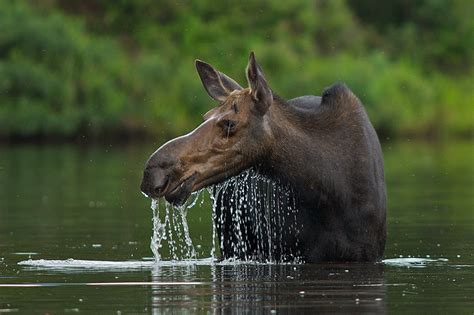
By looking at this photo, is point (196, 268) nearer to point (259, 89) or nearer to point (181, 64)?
point (259, 89)

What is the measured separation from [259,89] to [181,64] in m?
48.1

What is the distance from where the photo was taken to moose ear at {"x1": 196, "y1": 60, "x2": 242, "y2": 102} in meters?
12.9

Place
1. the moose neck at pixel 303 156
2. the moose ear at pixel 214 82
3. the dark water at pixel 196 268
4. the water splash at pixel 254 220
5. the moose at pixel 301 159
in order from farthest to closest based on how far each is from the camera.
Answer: the water splash at pixel 254 220
the moose ear at pixel 214 82
the moose neck at pixel 303 156
the moose at pixel 301 159
the dark water at pixel 196 268

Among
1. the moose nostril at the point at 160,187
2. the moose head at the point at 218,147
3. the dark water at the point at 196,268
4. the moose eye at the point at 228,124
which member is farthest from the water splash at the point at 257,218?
the moose nostril at the point at 160,187

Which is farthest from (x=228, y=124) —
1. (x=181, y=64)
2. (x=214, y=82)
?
(x=181, y=64)

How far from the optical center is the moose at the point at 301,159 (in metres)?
11.9

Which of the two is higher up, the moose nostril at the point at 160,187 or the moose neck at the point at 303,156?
the moose neck at the point at 303,156

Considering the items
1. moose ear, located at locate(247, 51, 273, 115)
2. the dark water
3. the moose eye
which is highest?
moose ear, located at locate(247, 51, 273, 115)

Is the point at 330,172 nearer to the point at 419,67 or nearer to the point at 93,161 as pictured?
the point at 93,161

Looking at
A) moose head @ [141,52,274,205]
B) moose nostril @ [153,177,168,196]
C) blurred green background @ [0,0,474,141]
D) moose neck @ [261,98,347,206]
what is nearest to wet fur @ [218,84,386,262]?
moose neck @ [261,98,347,206]

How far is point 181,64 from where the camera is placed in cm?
6019

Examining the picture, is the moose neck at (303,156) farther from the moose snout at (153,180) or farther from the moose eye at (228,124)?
the moose snout at (153,180)

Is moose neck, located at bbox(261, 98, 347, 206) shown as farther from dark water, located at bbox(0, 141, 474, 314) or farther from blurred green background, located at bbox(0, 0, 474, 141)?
blurred green background, located at bbox(0, 0, 474, 141)

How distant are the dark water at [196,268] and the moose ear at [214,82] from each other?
1.47 metres
